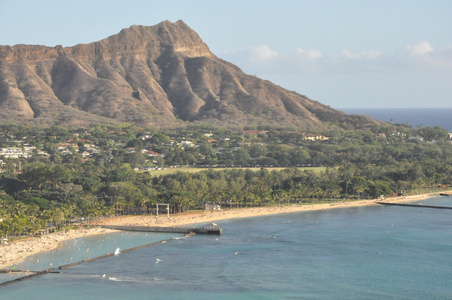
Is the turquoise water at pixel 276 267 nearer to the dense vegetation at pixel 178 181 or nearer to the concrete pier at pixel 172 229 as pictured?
the concrete pier at pixel 172 229

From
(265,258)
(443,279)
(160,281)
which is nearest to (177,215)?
(265,258)

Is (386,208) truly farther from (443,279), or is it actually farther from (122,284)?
(122,284)

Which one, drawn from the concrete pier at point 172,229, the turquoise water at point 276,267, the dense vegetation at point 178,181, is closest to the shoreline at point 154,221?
the concrete pier at point 172,229

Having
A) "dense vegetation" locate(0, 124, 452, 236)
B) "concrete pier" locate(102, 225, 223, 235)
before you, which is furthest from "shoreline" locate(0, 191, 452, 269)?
"dense vegetation" locate(0, 124, 452, 236)

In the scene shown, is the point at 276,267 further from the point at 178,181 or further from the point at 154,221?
the point at 178,181

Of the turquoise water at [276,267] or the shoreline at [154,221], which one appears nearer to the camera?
the turquoise water at [276,267]

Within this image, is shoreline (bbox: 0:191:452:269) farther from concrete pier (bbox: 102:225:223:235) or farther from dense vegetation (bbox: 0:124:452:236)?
dense vegetation (bbox: 0:124:452:236)
